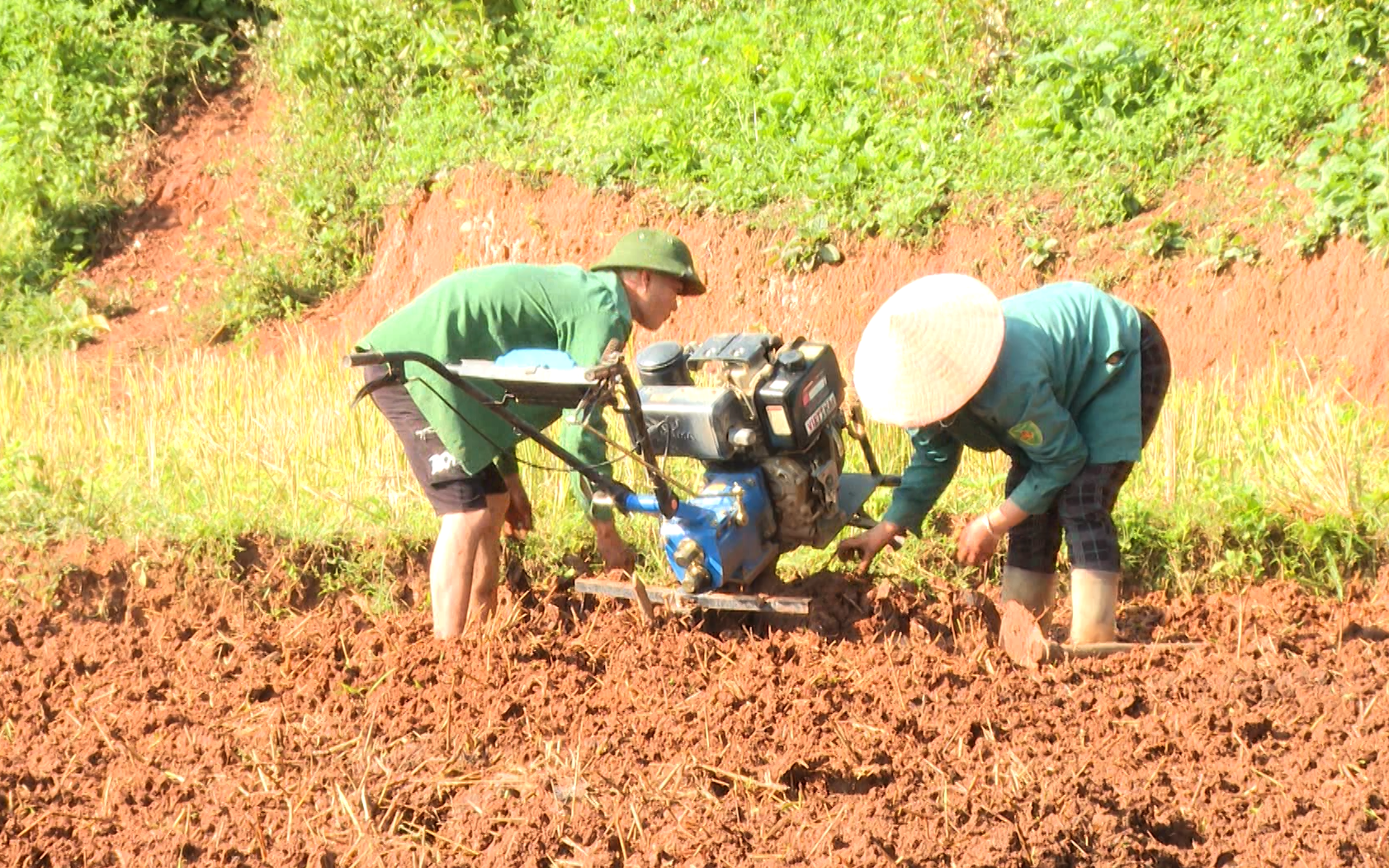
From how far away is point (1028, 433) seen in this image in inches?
168

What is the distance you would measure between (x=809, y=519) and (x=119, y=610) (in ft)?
9.25

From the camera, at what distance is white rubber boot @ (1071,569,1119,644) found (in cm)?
468

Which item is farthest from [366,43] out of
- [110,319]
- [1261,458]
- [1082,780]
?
[1082,780]

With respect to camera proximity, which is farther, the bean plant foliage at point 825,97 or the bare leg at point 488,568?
the bean plant foliage at point 825,97

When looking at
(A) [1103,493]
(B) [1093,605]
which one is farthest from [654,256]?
(B) [1093,605]

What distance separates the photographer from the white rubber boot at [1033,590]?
5.05 metres

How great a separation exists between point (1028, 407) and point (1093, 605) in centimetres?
85

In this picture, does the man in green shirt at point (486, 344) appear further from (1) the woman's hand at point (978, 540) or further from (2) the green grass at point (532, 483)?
(1) the woman's hand at point (978, 540)

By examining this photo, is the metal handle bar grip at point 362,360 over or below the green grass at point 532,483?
over

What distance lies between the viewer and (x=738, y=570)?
474 cm

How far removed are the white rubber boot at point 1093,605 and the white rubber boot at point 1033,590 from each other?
0.81 ft

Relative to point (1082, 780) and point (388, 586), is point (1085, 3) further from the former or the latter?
point (1082, 780)

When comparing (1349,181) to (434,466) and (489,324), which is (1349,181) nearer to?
(489,324)

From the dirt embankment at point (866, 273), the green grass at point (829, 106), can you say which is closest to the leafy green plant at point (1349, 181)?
the green grass at point (829, 106)
